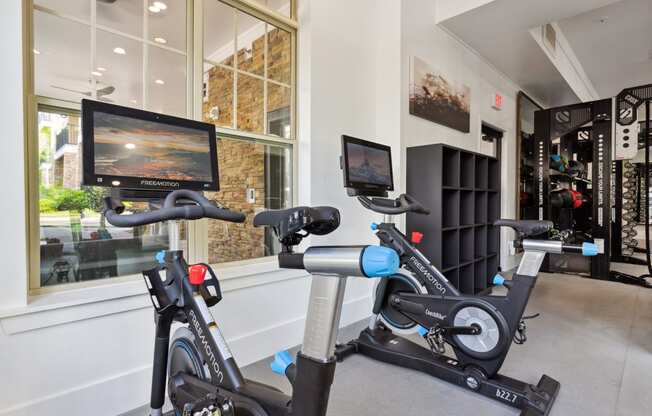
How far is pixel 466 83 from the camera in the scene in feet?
15.5

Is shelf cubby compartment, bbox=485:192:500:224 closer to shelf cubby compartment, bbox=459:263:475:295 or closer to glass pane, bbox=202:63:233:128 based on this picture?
shelf cubby compartment, bbox=459:263:475:295

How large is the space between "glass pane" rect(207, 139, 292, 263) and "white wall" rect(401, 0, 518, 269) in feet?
4.36

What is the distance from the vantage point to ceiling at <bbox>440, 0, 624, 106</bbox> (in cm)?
377

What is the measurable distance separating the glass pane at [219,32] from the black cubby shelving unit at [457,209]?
198 cm

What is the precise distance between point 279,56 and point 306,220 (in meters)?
2.59

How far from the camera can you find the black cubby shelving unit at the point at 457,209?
11.2 feet

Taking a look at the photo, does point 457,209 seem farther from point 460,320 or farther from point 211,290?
point 211,290

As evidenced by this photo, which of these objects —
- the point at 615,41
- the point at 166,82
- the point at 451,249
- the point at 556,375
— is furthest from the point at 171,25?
the point at 615,41

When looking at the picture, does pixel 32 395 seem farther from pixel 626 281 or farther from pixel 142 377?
pixel 626 281

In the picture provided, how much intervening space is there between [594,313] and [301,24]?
4068 mm

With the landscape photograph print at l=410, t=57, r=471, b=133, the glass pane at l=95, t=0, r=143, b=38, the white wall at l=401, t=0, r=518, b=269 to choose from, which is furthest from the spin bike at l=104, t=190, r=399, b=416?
the landscape photograph print at l=410, t=57, r=471, b=133

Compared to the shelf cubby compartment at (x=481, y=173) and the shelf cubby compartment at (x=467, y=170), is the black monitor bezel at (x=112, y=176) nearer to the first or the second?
the shelf cubby compartment at (x=467, y=170)

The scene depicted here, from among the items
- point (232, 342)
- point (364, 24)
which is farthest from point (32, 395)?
point (364, 24)

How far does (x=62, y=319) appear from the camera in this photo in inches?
68.2
